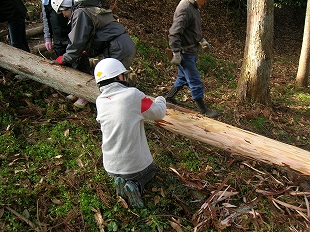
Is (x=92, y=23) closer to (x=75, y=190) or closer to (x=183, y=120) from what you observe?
(x=183, y=120)

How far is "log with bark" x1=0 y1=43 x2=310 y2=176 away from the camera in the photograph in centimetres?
375

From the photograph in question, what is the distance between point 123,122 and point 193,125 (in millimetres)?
1328

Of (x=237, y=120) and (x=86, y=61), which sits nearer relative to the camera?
(x=86, y=61)

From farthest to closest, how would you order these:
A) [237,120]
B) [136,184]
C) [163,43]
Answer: [163,43] → [237,120] → [136,184]

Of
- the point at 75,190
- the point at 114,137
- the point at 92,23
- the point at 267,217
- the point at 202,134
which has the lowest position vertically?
the point at 267,217

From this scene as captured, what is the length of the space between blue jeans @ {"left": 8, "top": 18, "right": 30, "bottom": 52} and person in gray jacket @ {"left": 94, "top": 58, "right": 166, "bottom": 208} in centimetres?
308

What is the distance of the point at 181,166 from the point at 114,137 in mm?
1465

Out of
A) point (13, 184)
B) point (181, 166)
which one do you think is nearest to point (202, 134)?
point (181, 166)

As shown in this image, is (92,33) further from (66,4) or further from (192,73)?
(192,73)

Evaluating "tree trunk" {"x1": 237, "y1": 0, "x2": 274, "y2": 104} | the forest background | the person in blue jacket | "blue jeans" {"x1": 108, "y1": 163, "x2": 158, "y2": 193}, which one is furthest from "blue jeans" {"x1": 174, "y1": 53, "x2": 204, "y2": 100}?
→ the person in blue jacket

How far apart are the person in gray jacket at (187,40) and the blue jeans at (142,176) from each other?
Answer: 2.06 m

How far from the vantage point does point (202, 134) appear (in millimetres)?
4055

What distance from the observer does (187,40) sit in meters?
5.02

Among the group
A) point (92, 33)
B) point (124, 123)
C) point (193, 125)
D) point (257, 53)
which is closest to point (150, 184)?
point (193, 125)
